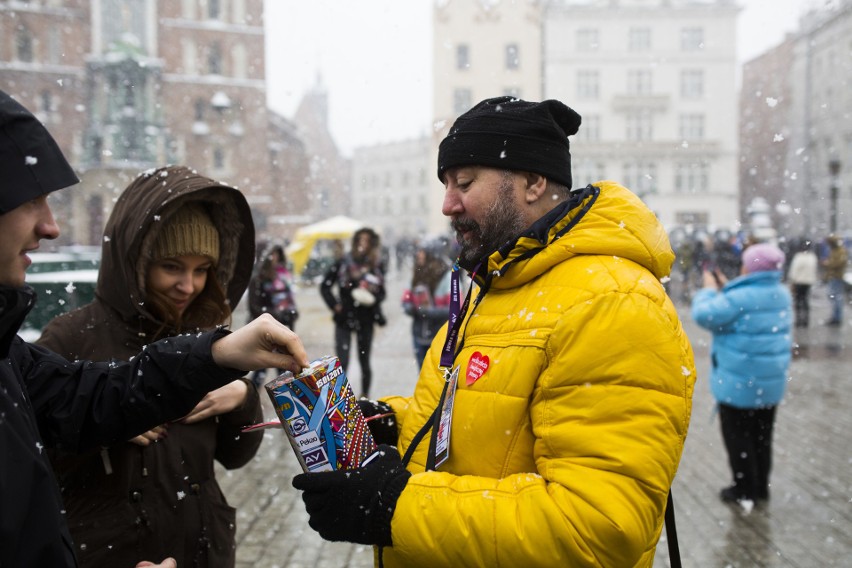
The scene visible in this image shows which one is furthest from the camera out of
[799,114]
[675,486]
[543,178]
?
[799,114]

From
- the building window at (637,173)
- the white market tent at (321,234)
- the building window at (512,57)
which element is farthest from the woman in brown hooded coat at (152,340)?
the building window at (512,57)

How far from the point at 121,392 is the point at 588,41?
4401cm

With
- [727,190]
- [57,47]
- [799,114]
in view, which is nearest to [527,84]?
[727,190]

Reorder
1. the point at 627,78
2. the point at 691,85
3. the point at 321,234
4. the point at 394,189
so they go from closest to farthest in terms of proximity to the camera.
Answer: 1. the point at 321,234
2. the point at 627,78
3. the point at 691,85
4. the point at 394,189

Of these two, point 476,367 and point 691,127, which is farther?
point 691,127

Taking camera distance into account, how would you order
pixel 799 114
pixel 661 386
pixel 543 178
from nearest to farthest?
pixel 661 386 → pixel 543 178 → pixel 799 114

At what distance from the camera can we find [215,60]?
48.3 metres

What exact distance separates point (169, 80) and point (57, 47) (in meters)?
7.05

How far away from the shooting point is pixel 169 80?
47219mm

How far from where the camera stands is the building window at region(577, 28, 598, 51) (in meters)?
41.4

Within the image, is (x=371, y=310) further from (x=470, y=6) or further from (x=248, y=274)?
(x=470, y=6)

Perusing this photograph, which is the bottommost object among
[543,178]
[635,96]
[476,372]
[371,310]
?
[371,310]

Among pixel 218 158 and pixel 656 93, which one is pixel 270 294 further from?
pixel 218 158

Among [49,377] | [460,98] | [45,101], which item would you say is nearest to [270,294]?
[49,377]
